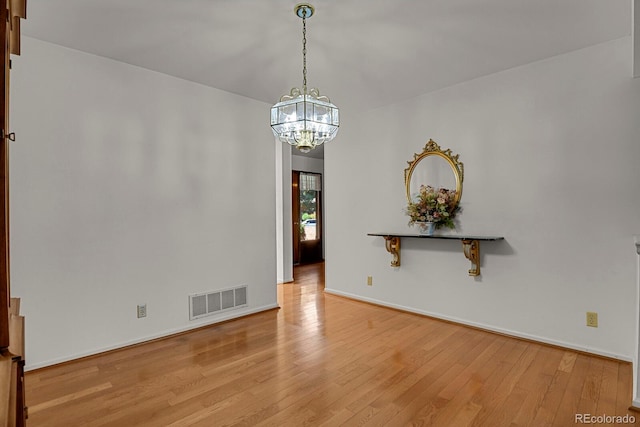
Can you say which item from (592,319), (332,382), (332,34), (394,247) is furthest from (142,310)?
(592,319)

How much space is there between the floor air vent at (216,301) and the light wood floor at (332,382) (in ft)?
0.83

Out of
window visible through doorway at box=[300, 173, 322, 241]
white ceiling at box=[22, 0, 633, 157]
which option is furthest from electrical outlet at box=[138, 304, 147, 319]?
window visible through doorway at box=[300, 173, 322, 241]

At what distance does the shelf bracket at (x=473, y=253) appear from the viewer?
3686 mm

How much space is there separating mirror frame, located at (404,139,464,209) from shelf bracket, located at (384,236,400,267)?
499 mm

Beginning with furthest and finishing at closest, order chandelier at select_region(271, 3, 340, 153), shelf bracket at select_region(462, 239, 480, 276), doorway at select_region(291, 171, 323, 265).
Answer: doorway at select_region(291, 171, 323, 265) < shelf bracket at select_region(462, 239, 480, 276) < chandelier at select_region(271, 3, 340, 153)

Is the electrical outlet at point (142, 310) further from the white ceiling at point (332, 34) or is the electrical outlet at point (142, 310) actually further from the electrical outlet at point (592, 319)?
the electrical outlet at point (592, 319)

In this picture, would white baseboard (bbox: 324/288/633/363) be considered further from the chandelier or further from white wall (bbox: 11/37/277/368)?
the chandelier

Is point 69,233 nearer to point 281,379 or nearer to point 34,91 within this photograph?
point 34,91

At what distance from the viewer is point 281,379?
8.78 feet

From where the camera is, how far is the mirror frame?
3.94 metres

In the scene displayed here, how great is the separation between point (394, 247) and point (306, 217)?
13.5 feet

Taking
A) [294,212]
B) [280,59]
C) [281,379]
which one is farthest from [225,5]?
[294,212]

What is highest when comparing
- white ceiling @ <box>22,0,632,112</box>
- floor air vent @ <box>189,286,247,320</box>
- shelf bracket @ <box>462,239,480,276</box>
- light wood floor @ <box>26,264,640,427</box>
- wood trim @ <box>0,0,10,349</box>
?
→ white ceiling @ <box>22,0,632,112</box>

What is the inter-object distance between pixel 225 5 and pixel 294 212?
18.6 ft
